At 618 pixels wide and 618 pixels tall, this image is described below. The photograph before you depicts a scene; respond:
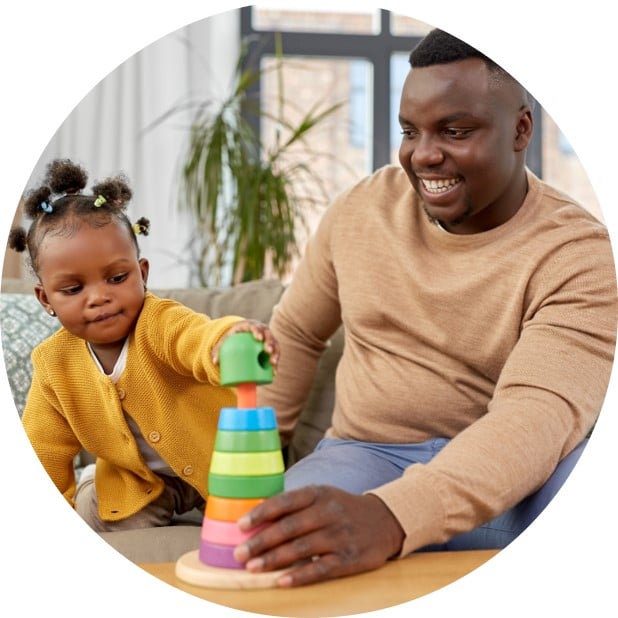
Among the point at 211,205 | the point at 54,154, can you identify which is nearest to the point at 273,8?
the point at 54,154

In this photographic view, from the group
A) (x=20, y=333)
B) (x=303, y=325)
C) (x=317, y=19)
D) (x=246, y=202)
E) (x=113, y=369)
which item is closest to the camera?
(x=113, y=369)

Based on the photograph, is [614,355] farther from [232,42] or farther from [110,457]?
[232,42]

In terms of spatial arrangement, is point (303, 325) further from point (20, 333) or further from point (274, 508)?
point (274, 508)

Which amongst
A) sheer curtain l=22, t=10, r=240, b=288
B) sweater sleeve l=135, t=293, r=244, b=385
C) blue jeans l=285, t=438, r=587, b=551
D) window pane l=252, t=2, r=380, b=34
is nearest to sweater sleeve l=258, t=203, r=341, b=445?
blue jeans l=285, t=438, r=587, b=551

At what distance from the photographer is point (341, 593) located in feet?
2.33

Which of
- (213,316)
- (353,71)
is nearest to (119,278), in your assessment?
(213,316)

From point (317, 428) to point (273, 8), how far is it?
2.06 metres

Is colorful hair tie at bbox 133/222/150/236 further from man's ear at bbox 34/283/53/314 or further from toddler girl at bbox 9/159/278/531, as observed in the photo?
man's ear at bbox 34/283/53/314

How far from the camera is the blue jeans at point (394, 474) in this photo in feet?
3.08

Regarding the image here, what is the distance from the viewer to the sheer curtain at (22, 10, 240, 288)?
267cm

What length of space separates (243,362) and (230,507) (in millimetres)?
113

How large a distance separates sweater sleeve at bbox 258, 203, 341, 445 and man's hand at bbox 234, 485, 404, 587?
49cm

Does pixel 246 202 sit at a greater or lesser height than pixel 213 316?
greater

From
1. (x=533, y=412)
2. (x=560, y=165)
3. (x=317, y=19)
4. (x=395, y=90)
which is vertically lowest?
(x=533, y=412)
